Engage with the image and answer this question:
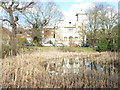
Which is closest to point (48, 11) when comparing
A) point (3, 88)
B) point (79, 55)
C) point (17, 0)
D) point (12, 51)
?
point (17, 0)

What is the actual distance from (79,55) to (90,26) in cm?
150

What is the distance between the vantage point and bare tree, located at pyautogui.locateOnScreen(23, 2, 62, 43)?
2779mm

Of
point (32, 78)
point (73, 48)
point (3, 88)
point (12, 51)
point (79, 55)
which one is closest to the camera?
point (3, 88)

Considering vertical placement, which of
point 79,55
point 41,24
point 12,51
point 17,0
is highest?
point 17,0

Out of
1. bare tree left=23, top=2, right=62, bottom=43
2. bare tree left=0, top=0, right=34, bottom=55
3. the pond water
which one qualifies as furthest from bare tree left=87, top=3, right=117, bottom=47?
the pond water

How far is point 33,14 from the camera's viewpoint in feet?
11.1

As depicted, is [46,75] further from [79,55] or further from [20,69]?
[79,55]

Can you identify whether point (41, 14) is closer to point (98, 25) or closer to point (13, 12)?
point (13, 12)

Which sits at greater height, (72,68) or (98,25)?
(98,25)

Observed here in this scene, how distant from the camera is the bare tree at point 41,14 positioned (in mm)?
2779

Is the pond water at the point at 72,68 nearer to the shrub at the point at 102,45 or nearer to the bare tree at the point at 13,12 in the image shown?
the bare tree at the point at 13,12

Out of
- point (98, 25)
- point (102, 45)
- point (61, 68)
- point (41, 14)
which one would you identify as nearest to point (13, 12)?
point (41, 14)

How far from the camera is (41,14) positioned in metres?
3.47

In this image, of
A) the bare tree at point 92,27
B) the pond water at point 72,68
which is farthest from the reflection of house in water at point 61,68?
the bare tree at point 92,27
